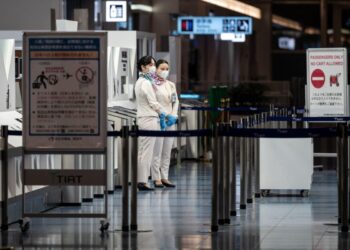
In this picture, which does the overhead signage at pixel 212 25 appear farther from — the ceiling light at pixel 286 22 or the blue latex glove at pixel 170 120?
the blue latex glove at pixel 170 120

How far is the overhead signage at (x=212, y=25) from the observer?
36.9m

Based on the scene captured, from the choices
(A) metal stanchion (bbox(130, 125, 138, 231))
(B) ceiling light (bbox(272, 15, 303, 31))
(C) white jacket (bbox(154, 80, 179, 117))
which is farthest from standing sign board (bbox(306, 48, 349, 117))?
(B) ceiling light (bbox(272, 15, 303, 31))

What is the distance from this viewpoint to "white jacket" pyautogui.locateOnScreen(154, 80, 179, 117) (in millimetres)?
18422

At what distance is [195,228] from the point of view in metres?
13.4

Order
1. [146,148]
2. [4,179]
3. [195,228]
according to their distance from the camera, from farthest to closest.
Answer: [146,148] → [195,228] → [4,179]

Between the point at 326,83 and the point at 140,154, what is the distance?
130 inches

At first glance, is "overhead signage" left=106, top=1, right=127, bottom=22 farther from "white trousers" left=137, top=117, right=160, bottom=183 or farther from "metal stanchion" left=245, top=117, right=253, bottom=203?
"metal stanchion" left=245, top=117, right=253, bottom=203

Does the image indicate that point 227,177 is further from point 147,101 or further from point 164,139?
point 164,139

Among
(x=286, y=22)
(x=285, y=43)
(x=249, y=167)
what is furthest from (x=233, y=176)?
(x=286, y=22)

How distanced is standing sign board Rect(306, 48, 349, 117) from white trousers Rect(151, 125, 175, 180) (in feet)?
7.80

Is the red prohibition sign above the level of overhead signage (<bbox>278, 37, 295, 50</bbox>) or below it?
below

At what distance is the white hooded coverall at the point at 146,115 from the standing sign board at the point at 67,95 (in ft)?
17.4

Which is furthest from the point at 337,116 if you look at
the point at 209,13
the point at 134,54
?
the point at 209,13

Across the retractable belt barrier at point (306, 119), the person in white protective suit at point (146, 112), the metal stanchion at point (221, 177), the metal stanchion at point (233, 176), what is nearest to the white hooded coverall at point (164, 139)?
the person in white protective suit at point (146, 112)
